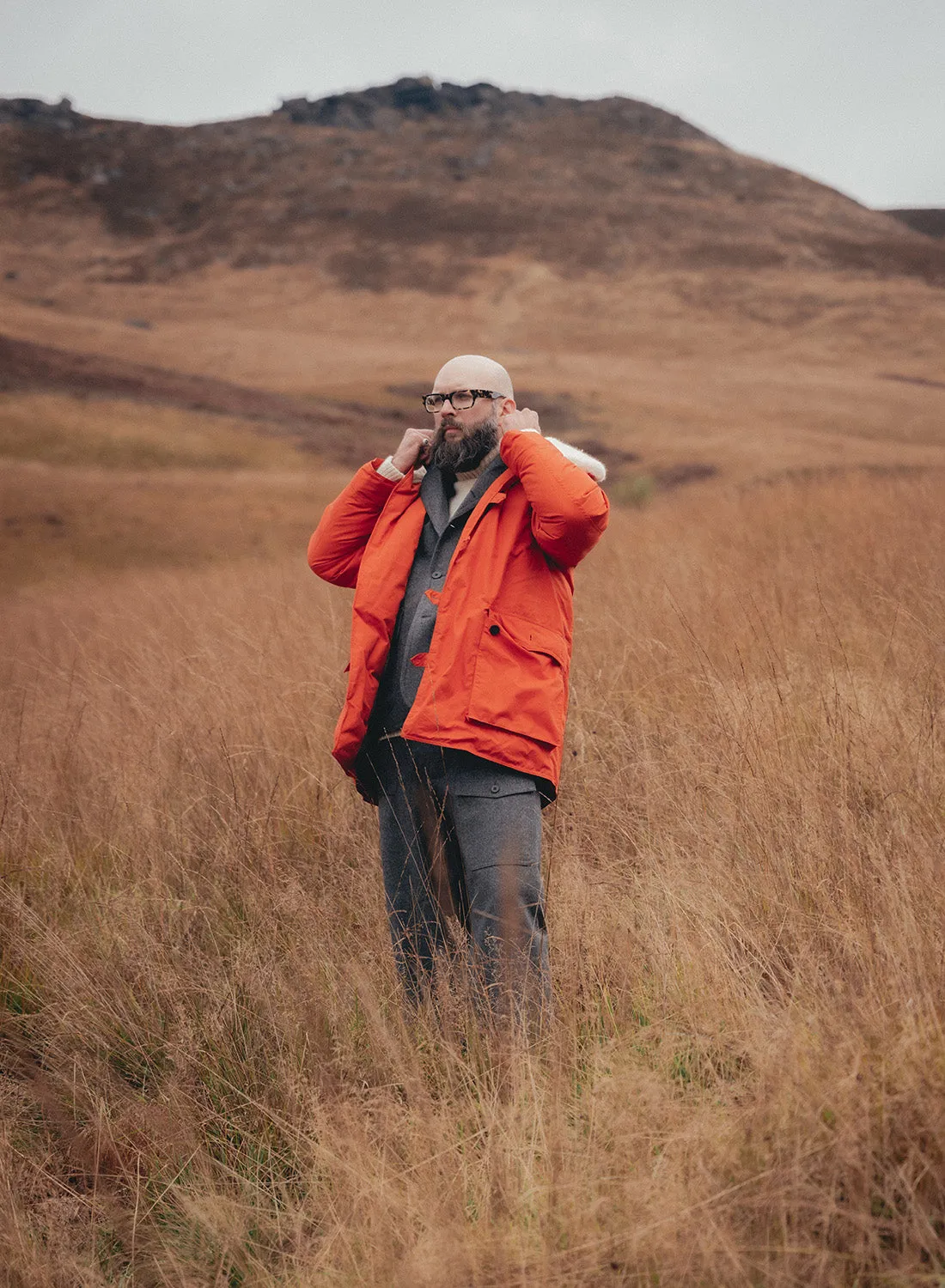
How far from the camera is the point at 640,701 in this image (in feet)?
14.8

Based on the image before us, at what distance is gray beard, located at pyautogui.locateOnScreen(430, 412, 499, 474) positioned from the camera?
2.88m

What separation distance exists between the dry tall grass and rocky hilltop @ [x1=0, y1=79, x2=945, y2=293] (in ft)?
246

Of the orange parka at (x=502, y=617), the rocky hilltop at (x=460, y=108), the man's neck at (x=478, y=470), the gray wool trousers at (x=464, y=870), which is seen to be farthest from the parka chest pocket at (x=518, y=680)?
the rocky hilltop at (x=460, y=108)

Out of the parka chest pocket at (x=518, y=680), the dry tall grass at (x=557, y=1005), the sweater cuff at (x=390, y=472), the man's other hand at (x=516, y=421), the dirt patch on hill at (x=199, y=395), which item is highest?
the dirt patch on hill at (x=199, y=395)

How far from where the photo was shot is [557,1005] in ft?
8.49

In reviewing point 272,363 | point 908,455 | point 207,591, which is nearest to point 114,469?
point 207,591

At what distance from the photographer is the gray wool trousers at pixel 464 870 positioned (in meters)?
2.52

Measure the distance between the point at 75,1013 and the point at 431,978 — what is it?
46.3 inches

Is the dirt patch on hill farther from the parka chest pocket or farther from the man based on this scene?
the parka chest pocket

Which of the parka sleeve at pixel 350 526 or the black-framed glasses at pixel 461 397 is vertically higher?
the black-framed glasses at pixel 461 397

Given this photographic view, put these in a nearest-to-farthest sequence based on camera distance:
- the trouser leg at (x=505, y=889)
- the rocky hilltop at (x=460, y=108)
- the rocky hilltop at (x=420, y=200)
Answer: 1. the trouser leg at (x=505, y=889)
2. the rocky hilltop at (x=420, y=200)
3. the rocky hilltop at (x=460, y=108)

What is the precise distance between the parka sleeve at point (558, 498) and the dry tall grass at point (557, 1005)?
1.06 meters

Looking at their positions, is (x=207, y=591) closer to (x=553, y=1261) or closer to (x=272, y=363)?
(x=553, y=1261)

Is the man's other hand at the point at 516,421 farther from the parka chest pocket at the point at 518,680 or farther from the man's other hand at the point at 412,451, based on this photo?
the parka chest pocket at the point at 518,680
